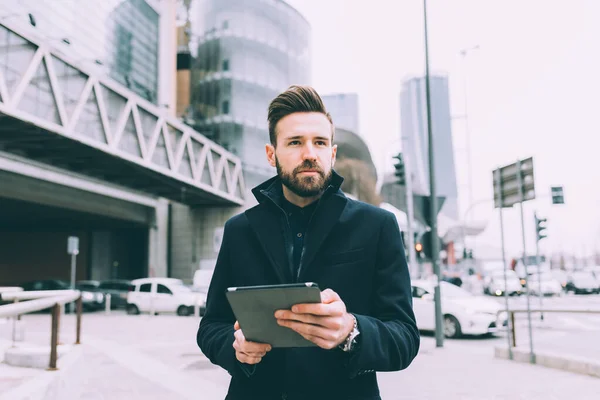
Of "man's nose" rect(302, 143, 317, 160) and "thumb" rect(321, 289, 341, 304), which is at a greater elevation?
"man's nose" rect(302, 143, 317, 160)

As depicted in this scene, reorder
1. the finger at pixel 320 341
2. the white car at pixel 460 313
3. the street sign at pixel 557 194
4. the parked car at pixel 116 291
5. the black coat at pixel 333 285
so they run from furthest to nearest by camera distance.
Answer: the parked car at pixel 116 291 < the street sign at pixel 557 194 < the white car at pixel 460 313 < the black coat at pixel 333 285 < the finger at pixel 320 341

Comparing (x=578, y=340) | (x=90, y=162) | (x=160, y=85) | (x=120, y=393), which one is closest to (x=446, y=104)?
(x=160, y=85)

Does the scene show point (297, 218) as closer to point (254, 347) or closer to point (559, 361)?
point (254, 347)

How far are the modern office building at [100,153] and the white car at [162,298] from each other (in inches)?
220

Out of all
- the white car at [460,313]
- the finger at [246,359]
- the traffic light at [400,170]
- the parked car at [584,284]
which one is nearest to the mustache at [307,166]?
the finger at [246,359]

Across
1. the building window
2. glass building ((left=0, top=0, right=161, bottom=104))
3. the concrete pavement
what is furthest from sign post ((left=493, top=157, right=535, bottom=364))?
the building window

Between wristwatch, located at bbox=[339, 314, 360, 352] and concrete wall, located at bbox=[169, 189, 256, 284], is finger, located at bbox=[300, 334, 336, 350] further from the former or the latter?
concrete wall, located at bbox=[169, 189, 256, 284]

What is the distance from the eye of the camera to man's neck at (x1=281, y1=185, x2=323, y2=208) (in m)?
1.99

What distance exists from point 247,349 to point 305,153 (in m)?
0.67

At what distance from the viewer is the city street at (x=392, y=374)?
6680 mm

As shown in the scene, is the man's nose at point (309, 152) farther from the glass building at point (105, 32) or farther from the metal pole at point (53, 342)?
the glass building at point (105, 32)

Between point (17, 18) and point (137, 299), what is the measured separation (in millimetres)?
11845

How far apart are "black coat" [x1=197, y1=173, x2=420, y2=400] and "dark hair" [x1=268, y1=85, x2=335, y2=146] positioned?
26cm

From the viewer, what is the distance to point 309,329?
1519mm
